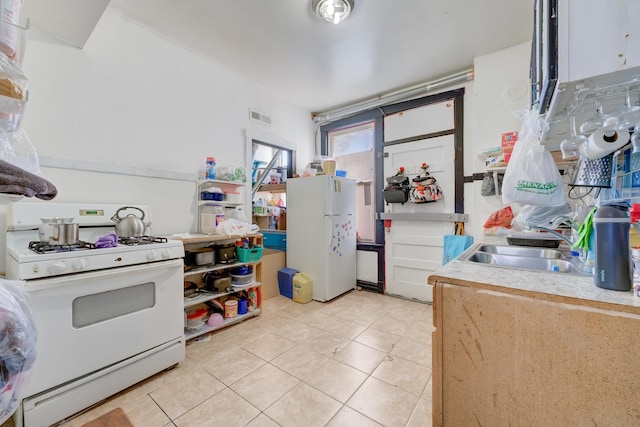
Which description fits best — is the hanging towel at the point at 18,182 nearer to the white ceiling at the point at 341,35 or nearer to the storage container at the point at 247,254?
the storage container at the point at 247,254

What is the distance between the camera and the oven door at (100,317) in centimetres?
126

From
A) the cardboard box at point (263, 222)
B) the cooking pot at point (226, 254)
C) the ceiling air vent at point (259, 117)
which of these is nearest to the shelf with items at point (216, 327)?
the cooking pot at point (226, 254)

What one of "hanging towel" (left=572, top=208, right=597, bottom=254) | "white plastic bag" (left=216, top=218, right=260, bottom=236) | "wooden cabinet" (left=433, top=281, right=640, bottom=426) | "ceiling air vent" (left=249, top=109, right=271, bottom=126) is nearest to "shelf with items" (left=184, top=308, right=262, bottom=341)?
"white plastic bag" (left=216, top=218, right=260, bottom=236)

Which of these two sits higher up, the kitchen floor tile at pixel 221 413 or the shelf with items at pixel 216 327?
the shelf with items at pixel 216 327

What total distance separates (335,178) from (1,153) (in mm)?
2705

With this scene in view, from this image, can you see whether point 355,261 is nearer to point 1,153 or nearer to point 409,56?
point 409,56

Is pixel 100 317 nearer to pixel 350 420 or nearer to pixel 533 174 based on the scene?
pixel 350 420

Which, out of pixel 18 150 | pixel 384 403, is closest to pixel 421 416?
pixel 384 403

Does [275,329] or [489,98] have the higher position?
[489,98]

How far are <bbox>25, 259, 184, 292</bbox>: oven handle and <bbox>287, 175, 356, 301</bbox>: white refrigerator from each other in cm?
167

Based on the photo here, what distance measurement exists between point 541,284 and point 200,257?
7.45 feet

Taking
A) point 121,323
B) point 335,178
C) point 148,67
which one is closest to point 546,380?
point 121,323

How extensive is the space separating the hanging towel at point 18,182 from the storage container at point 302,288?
103 inches

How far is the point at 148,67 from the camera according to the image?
2.29 metres
